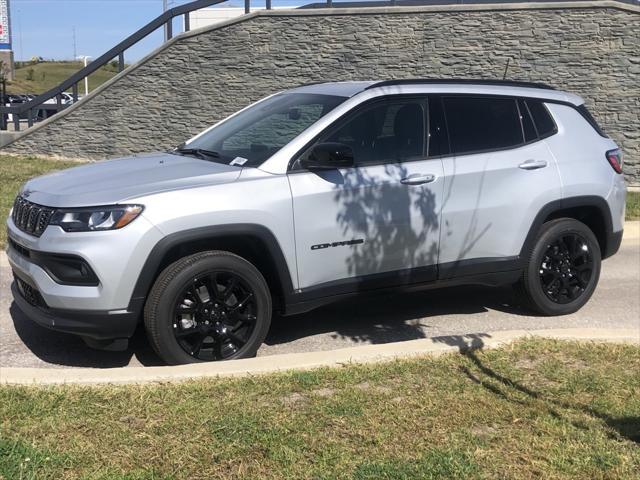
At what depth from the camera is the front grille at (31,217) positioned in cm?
424

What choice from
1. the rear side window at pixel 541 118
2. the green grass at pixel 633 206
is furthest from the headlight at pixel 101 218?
the green grass at pixel 633 206

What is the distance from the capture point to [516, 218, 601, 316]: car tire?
565 centimetres

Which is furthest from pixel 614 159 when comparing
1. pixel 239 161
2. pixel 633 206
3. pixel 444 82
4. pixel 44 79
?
pixel 44 79

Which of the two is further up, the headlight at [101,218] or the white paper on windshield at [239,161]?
the white paper on windshield at [239,161]

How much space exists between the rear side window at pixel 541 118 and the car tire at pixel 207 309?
270 cm

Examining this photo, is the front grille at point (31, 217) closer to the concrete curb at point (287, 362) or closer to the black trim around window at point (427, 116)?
the concrete curb at point (287, 362)

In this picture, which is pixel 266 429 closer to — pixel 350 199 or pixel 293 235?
pixel 293 235

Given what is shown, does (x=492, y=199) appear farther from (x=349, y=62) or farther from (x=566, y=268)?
(x=349, y=62)

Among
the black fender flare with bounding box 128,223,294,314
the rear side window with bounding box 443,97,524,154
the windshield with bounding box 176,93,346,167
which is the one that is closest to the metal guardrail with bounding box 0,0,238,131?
the windshield with bounding box 176,93,346,167

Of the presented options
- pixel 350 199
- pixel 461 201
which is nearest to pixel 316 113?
pixel 350 199

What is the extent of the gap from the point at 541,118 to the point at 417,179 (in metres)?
1.46

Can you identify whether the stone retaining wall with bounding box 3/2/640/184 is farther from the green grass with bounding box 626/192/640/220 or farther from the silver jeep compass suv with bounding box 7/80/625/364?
the silver jeep compass suv with bounding box 7/80/625/364

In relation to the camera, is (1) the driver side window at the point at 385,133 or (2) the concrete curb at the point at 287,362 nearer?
(2) the concrete curb at the point at 287,362

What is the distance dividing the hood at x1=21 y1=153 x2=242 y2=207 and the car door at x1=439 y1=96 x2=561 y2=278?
1677 millimetres
